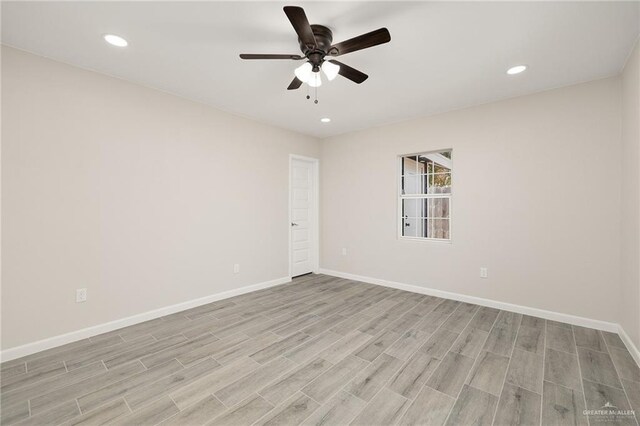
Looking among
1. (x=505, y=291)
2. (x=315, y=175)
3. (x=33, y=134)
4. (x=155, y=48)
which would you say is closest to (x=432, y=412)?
(x=505, y=291)

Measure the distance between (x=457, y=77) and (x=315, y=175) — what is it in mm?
3000

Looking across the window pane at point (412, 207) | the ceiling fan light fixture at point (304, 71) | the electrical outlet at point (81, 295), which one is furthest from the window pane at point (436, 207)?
the electrical outlet at point (81, 295)

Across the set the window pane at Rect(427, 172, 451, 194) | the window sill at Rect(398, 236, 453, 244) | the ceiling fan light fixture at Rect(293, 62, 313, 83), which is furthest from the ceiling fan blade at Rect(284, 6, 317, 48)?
the window sill at Rect(398, 236, 453, 244)

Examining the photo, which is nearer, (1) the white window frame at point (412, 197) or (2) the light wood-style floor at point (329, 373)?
(2) the light wood-style floor at point (329, 373)

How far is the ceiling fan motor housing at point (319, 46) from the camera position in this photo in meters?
1.99

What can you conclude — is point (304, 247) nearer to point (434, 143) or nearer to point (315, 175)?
point (315, 175)

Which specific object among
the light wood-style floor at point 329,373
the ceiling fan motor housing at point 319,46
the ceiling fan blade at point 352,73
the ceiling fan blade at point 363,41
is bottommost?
the light wood-style floor at point 329,373

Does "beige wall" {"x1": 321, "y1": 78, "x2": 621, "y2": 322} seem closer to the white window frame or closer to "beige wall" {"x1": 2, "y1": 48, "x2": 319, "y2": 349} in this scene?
the white window frame

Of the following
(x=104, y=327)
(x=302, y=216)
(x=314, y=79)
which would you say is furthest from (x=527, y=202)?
(x=104, y=327)

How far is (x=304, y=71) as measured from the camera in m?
2.11

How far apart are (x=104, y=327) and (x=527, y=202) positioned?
4848 mm

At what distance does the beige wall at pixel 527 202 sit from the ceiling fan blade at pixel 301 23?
2.69 m

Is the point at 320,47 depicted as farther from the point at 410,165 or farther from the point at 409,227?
the point at 409,227

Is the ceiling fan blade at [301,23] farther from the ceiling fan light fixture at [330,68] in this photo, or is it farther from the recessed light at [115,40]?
the recessed light at [115,40]
